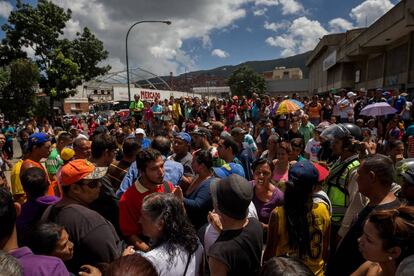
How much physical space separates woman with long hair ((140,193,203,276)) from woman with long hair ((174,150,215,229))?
2.79ft

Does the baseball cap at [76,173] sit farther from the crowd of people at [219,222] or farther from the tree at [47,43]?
the tree at [47,43]

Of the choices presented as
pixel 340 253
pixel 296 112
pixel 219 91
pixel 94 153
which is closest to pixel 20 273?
pixel 340 253

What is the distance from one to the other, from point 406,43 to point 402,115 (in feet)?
34.5

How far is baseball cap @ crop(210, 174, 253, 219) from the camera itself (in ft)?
6.57

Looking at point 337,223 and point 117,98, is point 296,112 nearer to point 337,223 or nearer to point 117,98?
point 337,223

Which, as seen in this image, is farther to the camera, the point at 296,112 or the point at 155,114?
the point at 155,114

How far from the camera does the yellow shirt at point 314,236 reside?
2.29 meters

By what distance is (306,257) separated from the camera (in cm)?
233

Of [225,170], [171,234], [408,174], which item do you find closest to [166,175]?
[225,170]

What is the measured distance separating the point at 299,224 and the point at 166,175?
80.4 inches

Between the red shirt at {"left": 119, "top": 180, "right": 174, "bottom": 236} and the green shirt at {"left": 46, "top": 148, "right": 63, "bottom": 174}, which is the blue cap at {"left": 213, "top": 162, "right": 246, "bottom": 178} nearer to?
the red shirt at {"left": 119, "top": 180, "right": 174, "bottom": 236}

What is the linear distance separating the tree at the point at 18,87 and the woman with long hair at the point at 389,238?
18498 mm

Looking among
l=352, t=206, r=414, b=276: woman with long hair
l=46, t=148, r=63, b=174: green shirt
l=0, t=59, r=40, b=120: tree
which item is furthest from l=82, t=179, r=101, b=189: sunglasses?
l=0, t=59, r=40, b=120: tree

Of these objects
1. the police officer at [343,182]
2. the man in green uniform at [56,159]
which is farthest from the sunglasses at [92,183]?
the man in green uniform at [56,159]
